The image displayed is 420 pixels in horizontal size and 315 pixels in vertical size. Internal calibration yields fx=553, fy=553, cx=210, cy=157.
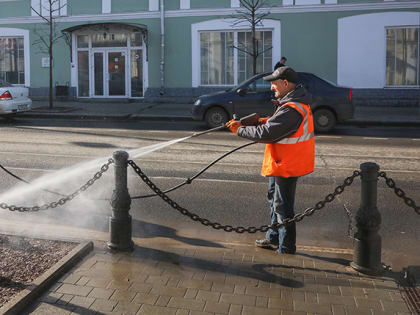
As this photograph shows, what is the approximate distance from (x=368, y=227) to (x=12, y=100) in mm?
14791

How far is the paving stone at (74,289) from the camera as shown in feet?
14.3

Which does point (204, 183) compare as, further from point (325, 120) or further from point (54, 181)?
point (325, 120)

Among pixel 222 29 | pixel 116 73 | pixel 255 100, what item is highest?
pixel 222 29

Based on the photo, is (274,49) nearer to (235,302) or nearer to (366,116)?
(366,116)

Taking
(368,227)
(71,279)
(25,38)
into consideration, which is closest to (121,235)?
(71,279)

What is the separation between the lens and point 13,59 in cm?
2553

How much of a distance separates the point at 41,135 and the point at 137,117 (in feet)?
17.1

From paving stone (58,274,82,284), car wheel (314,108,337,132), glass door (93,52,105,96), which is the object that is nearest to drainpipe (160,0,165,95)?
glass door (93,52,105,96)

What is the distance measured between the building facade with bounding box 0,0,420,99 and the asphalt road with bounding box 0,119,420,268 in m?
7.70

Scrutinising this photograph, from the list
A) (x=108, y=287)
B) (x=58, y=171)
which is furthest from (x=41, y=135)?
(x=108, y=287)

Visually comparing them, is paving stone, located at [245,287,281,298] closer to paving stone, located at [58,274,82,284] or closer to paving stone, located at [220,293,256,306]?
paving stone, located at [220,293,256,306]

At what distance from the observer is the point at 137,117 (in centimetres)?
1902

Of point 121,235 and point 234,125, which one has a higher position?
point 234,125

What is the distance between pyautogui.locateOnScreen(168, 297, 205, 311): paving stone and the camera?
410 cm
